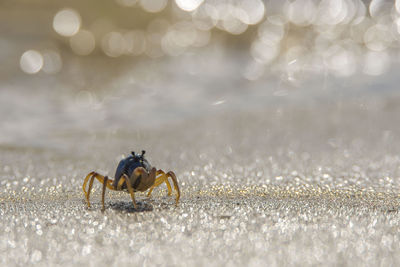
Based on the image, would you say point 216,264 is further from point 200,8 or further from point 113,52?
point 200,8

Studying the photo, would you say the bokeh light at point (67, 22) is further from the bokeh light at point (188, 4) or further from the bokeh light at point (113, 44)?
the bokeh light at point (188, 4)

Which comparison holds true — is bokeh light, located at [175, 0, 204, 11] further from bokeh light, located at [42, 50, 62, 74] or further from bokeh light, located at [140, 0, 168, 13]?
bokeh light, located at [42, 50, 62, 74]

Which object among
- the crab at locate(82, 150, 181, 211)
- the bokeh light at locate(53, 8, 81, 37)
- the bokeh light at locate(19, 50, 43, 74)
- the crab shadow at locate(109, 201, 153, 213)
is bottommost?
the crab shadow at locate(109, 201, 153, 213)

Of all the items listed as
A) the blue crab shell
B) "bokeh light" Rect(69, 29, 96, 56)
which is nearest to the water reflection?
"bokeh light" Rect(69, 29, 96, 56)

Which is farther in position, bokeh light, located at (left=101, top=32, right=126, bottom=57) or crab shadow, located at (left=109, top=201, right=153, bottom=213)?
bokeh light, located at (left=101, top=32, right=126, bottom=57)

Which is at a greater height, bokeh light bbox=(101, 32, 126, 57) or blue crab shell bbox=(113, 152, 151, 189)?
bokeh light bbox=(101, 32, 126, 57)

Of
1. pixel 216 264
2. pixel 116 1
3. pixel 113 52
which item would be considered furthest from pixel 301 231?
pixel 116 1
